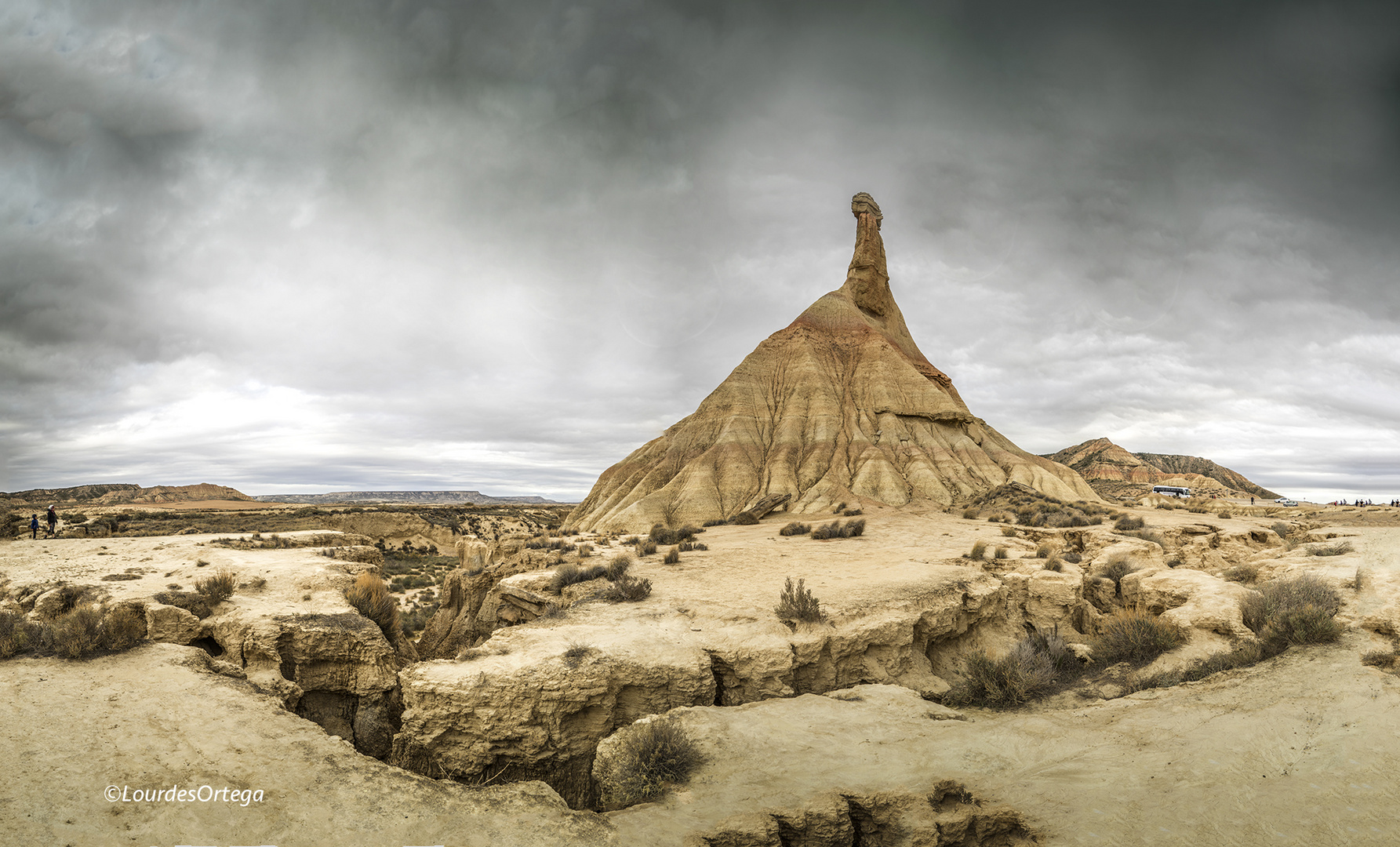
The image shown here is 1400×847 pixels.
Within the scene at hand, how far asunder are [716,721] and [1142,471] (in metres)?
103

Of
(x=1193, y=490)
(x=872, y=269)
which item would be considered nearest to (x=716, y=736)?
(x=872, y=269)

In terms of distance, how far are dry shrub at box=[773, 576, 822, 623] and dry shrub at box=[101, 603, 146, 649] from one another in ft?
30.3

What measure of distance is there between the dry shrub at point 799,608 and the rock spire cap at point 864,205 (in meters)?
50.9

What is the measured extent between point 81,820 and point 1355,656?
12946mm

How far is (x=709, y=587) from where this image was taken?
38.9ft

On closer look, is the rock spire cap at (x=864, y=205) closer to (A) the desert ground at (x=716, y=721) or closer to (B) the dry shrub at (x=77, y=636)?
(A) the desert ground at (x=716, y=721)

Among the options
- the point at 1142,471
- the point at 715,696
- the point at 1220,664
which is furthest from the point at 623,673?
the point at 1142,471

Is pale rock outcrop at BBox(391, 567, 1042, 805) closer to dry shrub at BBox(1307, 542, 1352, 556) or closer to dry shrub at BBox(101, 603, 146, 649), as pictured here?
dry shrub at BBox(101, 603, 146, 649)

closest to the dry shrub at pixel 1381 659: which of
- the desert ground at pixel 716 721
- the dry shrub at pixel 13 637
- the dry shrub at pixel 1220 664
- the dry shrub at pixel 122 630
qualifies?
the desert ground at pixel 716 721

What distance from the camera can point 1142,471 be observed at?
84812mm

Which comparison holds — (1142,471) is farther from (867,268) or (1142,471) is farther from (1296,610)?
(1296,610)

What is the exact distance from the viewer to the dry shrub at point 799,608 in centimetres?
923

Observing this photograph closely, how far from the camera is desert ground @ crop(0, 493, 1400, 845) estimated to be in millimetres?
4551

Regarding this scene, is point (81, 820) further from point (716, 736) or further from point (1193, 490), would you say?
point (1193, 490)
